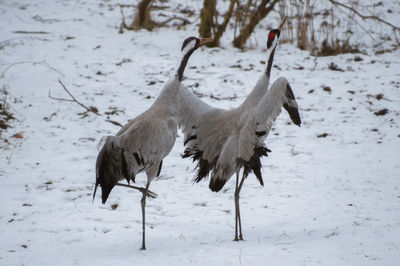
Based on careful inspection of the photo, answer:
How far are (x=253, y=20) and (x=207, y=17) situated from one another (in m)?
1.08

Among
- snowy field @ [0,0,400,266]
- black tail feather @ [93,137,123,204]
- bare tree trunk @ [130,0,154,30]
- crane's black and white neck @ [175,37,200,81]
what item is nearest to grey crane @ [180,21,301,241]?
crane's black and white neck @ [175,37,200,81]

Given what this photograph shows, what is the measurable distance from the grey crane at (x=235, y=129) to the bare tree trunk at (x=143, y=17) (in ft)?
26.0

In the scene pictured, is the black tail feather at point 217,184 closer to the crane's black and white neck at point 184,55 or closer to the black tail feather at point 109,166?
the black tail feather at point 109,166

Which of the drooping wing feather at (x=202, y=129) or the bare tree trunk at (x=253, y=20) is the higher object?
the bare tree trunk at (x=253, y=20)

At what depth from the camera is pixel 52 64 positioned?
9156 millimetres

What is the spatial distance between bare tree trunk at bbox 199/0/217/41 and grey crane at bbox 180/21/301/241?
601 centimetres

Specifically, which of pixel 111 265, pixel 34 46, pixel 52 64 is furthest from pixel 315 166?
pixel 34 46

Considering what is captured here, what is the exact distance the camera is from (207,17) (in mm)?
10273

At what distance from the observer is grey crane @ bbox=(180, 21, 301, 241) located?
3.86m

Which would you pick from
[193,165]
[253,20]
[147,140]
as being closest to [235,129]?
[147,140]

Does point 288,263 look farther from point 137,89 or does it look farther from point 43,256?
point 137,89

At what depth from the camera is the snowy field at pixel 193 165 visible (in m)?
3.67

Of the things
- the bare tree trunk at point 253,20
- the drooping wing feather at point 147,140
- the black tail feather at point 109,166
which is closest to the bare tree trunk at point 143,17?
the bare tree trunk at point 253,20

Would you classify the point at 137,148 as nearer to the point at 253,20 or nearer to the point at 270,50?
the point at 270,50
